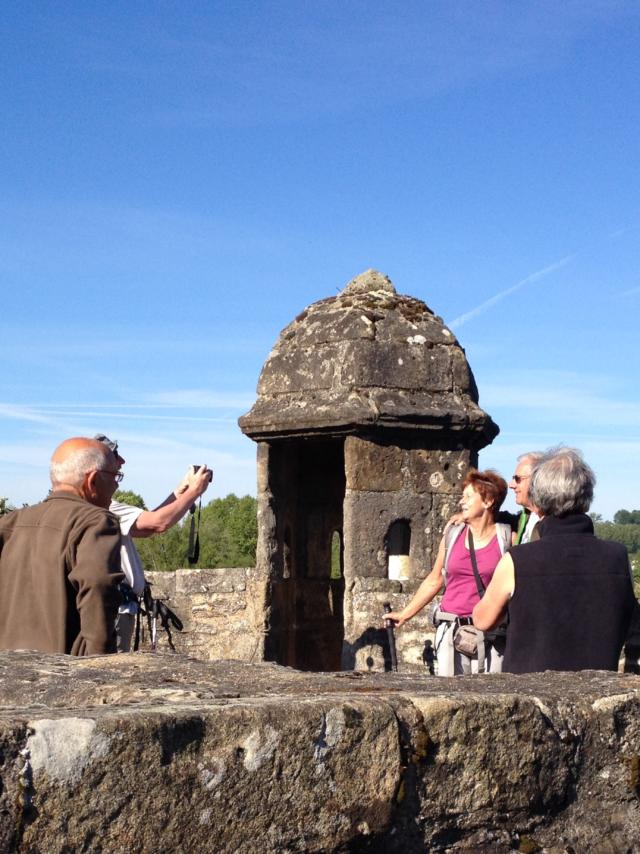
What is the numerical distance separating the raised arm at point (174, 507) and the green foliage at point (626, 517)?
119m

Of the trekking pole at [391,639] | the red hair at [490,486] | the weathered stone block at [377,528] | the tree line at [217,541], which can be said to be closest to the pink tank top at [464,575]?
the red hair at [490,486]

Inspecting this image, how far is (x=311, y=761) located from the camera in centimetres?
181

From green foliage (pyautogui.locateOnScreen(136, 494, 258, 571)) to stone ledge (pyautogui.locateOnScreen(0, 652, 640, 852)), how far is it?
30509 millimetres

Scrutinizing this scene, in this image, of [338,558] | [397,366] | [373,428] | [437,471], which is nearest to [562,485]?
[373,428]

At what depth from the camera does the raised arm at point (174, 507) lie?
432 cm

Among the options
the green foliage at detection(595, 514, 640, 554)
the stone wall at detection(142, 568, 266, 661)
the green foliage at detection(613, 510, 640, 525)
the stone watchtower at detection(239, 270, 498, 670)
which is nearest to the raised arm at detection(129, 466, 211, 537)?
the stone watchtower at detection(239, 270, 498, 670)

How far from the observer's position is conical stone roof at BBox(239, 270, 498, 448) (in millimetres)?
7766

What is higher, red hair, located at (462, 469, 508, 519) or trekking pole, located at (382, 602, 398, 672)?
red hair, located at (462, 469, 508, 519)

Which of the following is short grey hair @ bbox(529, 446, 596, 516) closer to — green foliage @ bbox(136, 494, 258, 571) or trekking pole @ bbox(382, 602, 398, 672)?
trekking pole @ bbox(382, 602, 398, 672)

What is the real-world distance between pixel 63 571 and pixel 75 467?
1.20 feet

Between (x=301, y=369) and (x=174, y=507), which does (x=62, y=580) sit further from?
(x=301, y=369)

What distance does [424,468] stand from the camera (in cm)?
788

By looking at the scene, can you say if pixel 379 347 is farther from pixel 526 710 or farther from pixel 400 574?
pixel 526 710

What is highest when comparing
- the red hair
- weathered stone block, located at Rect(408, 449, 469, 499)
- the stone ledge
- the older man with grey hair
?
weathered stone block, located at Rect(408, 449, 469, 499)
